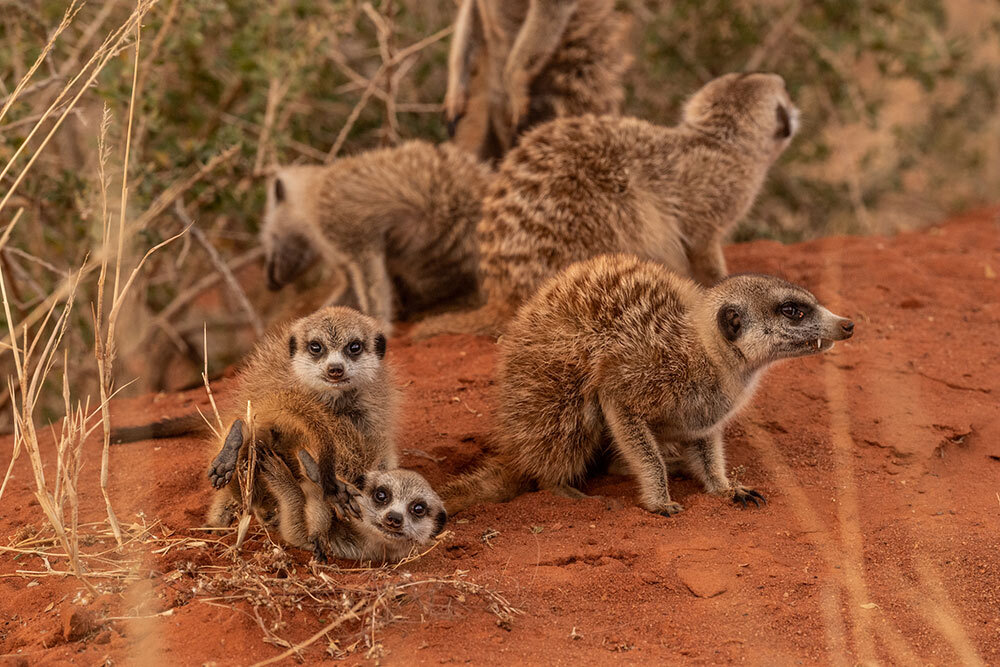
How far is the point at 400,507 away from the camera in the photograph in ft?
9.44

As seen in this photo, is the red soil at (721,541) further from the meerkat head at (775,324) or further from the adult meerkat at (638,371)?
the meerkat head at (775,324)

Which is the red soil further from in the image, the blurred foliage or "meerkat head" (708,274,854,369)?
the blurred foliage

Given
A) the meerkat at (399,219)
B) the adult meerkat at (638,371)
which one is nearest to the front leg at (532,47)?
the meerkat at (399,219)

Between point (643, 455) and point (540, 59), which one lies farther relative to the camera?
point (540, 59)

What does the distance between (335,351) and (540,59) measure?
11.2 feet

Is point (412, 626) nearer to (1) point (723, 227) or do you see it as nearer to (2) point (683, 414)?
(2) point (683, 414)

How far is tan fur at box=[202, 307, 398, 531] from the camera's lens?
299 cm

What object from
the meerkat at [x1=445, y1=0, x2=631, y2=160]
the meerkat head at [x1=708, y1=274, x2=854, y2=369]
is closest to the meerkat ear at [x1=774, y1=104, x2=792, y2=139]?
the meerkat at [x1=445, y1=0, x2=631, y2=160]

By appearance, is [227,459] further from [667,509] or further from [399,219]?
[399,219]

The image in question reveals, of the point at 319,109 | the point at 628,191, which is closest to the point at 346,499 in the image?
the point at 628,191

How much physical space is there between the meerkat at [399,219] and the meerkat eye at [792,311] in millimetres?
2466

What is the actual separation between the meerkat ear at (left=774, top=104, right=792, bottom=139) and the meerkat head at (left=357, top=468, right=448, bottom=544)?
302 centimetres

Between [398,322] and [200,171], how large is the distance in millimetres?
1344

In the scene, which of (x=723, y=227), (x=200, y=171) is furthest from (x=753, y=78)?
(x=200, y=171)
